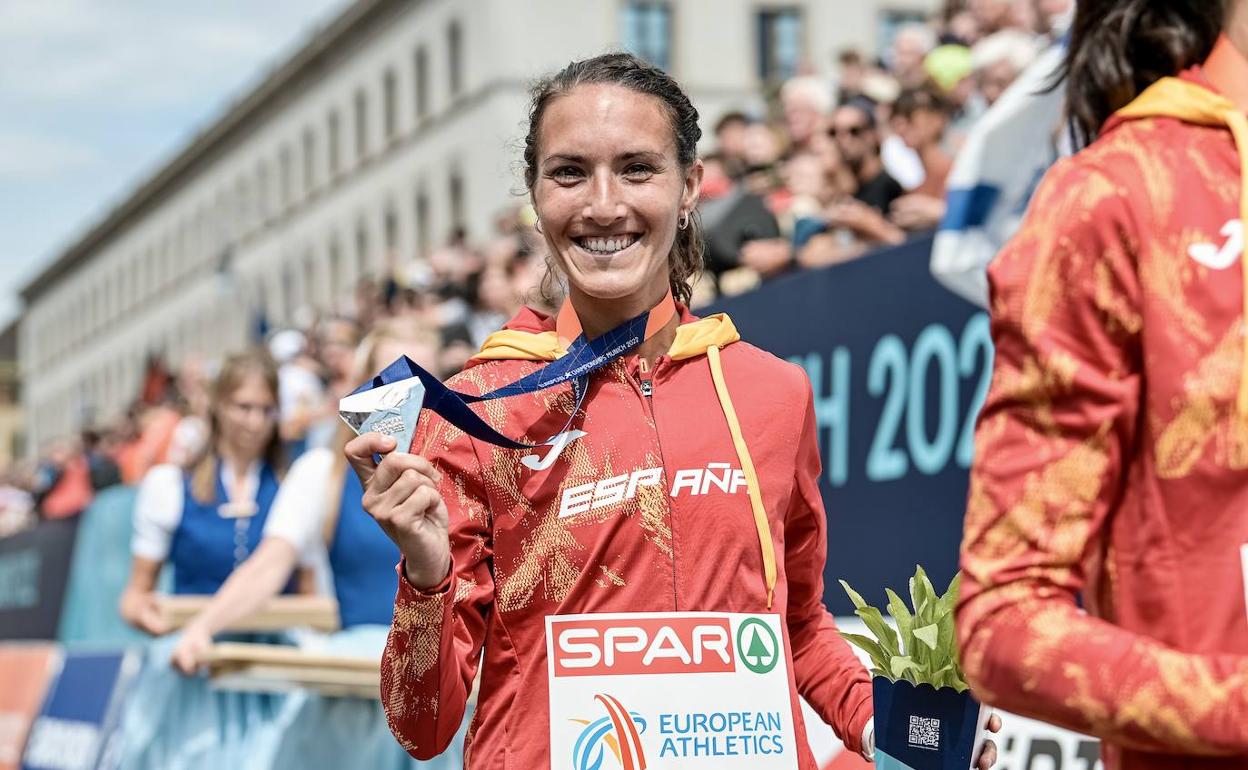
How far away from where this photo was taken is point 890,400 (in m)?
5.98

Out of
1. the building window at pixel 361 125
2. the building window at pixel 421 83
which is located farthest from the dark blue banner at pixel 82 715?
the building window at pixel 361 125

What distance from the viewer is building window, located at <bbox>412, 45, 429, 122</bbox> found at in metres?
53.7

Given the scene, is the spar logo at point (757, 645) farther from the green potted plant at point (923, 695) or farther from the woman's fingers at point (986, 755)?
the woman's fingers at point (986, 755)

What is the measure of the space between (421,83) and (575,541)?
171ft

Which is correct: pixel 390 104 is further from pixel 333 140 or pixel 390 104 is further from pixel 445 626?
pixel 445 626

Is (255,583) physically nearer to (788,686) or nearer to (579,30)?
(788,686)

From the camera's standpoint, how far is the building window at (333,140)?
6084 centimetres

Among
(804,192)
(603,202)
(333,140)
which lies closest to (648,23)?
(333,140)

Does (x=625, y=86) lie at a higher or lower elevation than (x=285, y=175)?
lower

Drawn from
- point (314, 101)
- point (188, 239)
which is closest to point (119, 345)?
point (188, 239)

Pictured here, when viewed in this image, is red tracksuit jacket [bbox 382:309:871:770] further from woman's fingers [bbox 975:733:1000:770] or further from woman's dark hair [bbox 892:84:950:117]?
woman's dark hair [bbox 892:84:950:117]

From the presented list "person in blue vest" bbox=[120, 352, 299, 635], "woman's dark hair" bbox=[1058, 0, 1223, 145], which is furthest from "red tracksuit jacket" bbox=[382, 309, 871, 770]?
"person in blue vest" bbox=[120, 352, 299, 635]

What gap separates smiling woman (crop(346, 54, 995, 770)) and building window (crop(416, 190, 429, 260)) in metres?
49.6

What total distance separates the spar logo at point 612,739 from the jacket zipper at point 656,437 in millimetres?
163
